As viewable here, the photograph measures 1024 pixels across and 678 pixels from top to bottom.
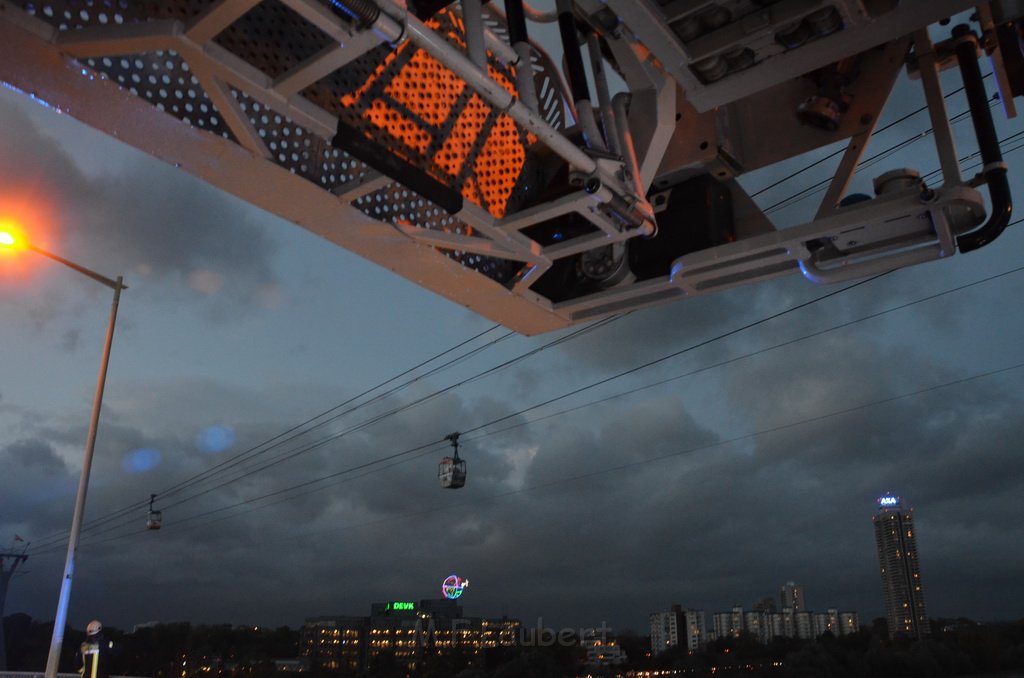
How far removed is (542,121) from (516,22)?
0.61 m

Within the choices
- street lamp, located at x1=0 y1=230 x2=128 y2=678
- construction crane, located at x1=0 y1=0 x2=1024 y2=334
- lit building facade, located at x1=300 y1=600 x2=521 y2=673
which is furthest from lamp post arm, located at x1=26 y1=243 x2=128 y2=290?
lit building facade, located at x1=300 y1=600 x2=521 y2=673

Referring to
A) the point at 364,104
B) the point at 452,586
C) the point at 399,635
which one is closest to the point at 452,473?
the point at 364,104

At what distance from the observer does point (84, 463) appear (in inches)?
484

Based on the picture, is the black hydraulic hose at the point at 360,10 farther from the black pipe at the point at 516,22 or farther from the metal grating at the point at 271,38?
the black pipe at the point at 516,22

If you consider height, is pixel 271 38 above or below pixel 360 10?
above

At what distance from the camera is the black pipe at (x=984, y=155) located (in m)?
2.91

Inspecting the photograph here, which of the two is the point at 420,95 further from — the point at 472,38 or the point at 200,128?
the point at 200,128

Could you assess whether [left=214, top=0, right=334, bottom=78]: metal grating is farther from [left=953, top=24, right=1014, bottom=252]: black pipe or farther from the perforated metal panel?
[left=953, top=24, right=1014, bottom=252]: black pipe

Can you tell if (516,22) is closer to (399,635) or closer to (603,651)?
(603,651)

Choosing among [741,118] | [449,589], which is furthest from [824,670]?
[741,118]

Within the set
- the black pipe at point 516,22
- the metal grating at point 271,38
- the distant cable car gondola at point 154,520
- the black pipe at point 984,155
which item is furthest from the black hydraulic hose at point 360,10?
the distant cable car gondola at point 154,520

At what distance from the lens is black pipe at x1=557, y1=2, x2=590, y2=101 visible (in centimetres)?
319

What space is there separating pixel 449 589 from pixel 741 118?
6376cm

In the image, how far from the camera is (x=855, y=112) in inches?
142
